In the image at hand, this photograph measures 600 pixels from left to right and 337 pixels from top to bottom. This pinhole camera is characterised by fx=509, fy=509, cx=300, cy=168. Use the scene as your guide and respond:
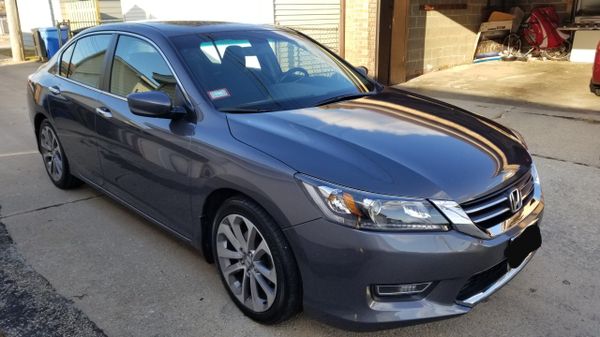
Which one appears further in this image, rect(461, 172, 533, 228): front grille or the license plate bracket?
the license plate bracket

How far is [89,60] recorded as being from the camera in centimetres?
427

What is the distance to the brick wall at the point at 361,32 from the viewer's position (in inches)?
394

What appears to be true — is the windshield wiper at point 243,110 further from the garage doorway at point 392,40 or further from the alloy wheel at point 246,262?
the garage doorway at point 392,40

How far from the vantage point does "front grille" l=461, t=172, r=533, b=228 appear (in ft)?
7.78

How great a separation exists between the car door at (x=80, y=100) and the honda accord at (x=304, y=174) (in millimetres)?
37

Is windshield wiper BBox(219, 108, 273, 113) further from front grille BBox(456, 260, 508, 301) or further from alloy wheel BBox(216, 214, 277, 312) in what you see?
front grille BBox(456, 260, 508, 301)

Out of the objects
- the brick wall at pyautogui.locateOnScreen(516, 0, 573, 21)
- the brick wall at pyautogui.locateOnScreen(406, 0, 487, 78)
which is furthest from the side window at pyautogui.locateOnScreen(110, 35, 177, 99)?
the brick wall at pyautogui.locateOnScreen(516, 0, 573, 21)

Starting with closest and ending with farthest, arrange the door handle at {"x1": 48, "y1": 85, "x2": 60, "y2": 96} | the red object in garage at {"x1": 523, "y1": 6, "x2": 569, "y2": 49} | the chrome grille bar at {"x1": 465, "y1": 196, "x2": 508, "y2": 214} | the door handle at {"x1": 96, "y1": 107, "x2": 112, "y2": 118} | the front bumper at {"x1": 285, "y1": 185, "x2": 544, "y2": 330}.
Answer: the front bumper at {"x1": 285, "y1": 185, "x2": 544, "y2": 330} < the chrome grille bar at {"x1": 465, "y1": 196, "x2": 508, "y2": 214} < the door handle at {"x1": 96, "y1": 107, "x2": 112, "y2": 118} < the door handle at {"x1": 48, "y1": 85, "x2": 60, "y2": 96} < the red object in garage at {"x1": 523, "y1": 6, "x2": 569, "y2": 49}

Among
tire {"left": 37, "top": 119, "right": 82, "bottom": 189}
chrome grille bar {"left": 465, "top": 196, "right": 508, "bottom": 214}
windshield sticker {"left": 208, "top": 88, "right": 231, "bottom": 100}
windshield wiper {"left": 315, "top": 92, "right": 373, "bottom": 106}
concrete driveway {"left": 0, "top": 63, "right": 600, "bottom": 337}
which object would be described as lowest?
concrete driveway {"left": 0, "top": 63, "right": 600, "bottom": 337}

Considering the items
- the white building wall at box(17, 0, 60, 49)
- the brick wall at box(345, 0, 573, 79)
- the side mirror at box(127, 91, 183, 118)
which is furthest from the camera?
the white building wall at box(17, 0, 60, 49)

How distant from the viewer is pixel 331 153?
250 centimetres

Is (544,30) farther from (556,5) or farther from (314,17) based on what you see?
(314,17)

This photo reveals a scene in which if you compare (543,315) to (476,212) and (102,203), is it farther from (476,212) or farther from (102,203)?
(102,203)

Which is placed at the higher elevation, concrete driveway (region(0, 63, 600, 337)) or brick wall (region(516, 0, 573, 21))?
brick wall (region(516, 0, 573, 21))
